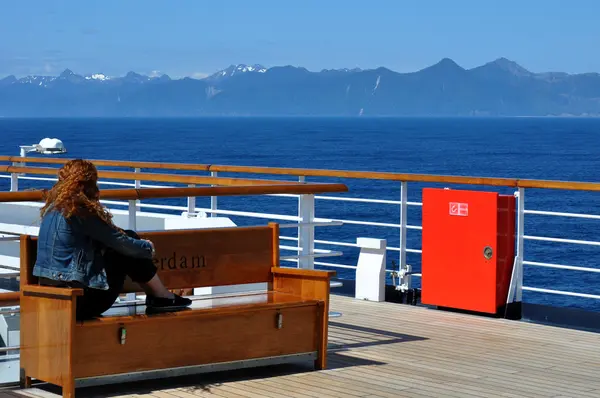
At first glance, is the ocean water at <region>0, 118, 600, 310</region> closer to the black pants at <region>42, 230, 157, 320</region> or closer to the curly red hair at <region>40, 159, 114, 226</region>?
the black pants at <region>42, 230, 157, 320</region>

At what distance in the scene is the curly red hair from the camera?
5.04 meters

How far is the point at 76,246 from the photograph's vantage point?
200 inches

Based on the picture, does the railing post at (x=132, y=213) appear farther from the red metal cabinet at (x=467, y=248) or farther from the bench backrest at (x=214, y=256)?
the red metal cabinet at (x=467, y=248)

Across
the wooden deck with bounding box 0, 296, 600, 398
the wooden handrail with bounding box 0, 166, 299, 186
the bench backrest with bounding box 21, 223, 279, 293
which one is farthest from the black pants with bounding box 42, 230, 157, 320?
the wooden handrail with bounding box 0, 166, 299, 186

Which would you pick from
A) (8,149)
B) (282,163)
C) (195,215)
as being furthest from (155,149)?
(195,215)

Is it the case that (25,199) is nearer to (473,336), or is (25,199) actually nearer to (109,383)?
(109,383)

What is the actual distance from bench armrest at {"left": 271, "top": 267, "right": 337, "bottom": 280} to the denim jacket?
1111 millimetres

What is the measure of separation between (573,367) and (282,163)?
69.5m

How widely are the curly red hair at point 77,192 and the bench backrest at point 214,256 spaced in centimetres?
53

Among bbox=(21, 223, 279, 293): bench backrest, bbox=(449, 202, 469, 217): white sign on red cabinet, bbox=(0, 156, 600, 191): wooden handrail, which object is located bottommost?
bbox=(21, 223, 279, 293): bench backrest

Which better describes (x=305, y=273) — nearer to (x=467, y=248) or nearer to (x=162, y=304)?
(x=162, y=304)

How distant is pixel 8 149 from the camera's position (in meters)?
91.7

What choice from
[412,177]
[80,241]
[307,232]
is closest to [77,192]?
[80,241]

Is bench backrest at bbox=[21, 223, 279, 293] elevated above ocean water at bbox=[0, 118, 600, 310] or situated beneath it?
situated beneath
